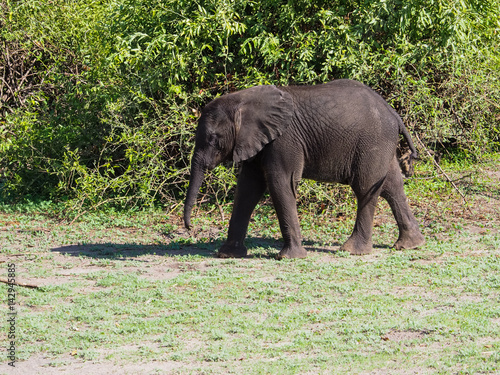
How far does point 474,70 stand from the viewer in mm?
12195

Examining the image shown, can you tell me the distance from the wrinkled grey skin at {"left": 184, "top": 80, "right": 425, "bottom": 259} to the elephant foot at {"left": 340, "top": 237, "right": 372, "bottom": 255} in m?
0.01

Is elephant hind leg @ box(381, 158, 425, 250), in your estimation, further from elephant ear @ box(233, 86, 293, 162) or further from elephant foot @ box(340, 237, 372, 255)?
elephant ear @ box(233, 86, 293, 162)

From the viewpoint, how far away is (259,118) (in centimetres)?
822

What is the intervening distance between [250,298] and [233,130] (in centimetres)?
210

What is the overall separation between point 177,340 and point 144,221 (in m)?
4.82

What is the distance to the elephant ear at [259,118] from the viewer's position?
26.8ft

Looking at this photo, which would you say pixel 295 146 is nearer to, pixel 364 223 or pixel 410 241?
pixel 364 223

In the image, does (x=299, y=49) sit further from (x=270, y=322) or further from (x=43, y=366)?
(x=43, y=366)

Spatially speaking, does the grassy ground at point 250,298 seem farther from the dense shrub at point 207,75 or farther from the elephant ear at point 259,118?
the elephant ear at point 259,118

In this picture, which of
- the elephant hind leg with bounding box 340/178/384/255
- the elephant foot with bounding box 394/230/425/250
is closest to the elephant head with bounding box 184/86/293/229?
the elephant hind leg with bounding box 340/178/384/255

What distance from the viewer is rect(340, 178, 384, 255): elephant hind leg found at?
28.3ft

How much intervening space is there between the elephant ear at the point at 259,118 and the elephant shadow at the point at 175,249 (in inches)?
52.2

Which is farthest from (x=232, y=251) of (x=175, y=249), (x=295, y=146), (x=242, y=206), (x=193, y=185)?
(x=295, y=146)

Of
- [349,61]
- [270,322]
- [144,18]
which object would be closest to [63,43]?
[144,18]
